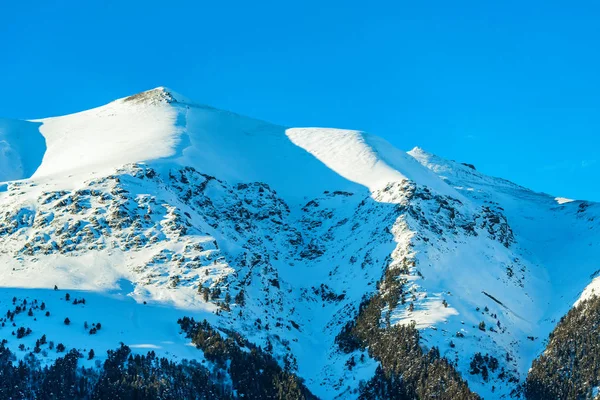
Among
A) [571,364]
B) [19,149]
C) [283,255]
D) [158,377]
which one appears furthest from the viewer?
[19,149]

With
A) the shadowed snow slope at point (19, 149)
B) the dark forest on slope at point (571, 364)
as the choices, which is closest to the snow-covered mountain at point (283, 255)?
the shadowed snow slope at point (19, 149)

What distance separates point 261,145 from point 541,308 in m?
81.0

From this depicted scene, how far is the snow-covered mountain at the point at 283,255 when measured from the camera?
3086 inches

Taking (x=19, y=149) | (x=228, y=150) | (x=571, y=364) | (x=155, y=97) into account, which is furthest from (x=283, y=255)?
(x=155, y=97)

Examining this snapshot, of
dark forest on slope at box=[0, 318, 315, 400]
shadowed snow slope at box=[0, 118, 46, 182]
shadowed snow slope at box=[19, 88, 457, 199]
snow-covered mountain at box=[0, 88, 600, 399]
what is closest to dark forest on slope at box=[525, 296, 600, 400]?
snow-covered mountain at box=[0, 88, 600, 399]

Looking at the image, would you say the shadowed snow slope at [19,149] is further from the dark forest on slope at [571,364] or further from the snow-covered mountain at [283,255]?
the dark forest on slope at [571,364]

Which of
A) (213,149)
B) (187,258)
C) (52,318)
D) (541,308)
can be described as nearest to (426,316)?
(541,308)

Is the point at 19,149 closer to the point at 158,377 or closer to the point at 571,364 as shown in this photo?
the point at 158,377

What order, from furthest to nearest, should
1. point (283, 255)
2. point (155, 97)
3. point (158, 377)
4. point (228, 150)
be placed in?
point (155, 97), point (228, 150), point (283, 255), point (158, 377)

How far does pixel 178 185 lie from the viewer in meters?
113

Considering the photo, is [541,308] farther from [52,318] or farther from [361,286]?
[52,318]

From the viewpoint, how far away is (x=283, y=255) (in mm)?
106875

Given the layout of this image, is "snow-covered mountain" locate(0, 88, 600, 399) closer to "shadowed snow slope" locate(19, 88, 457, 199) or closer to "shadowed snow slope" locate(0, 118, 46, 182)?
"shadowed snow slope" locate(19, 88, 457, 199)

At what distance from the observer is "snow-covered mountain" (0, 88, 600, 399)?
257 ft
